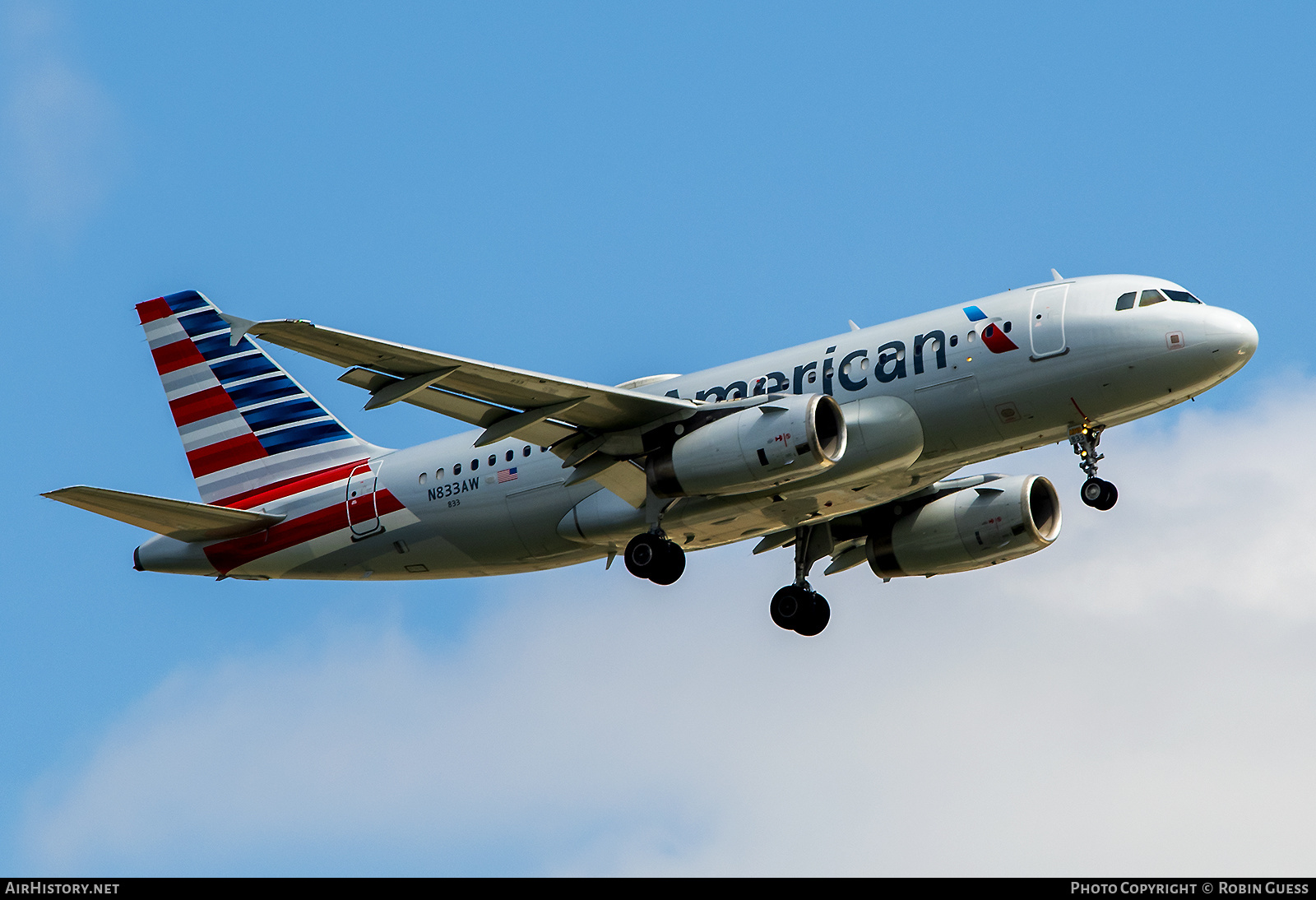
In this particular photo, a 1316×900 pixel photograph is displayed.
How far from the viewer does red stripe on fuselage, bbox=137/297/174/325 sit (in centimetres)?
4222

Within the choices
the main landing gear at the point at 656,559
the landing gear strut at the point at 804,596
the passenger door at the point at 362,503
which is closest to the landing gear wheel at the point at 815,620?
the landing gear strut at the point at 804,596

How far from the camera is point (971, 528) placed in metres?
37.3

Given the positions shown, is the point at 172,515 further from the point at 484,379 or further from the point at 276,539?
the point at 484,379

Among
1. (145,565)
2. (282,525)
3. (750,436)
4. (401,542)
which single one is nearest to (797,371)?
(750,436)

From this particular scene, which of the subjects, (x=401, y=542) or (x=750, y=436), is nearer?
(x=750, y=436)

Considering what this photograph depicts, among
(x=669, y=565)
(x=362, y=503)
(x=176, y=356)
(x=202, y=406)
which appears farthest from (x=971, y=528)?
(x=176, y=356)

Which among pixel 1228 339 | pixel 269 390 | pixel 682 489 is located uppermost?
pixel 269 390

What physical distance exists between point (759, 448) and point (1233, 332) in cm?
931

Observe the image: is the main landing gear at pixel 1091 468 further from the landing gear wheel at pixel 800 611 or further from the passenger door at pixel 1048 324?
the landing gear wheel at pixel 800 611

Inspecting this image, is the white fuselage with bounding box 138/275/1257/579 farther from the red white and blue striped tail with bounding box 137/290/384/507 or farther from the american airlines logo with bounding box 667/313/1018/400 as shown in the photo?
the red white and blue striped tail with bounding box 137/290/384/507

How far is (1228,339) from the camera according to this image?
30.1 m

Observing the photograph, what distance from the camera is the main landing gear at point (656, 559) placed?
108 ft
